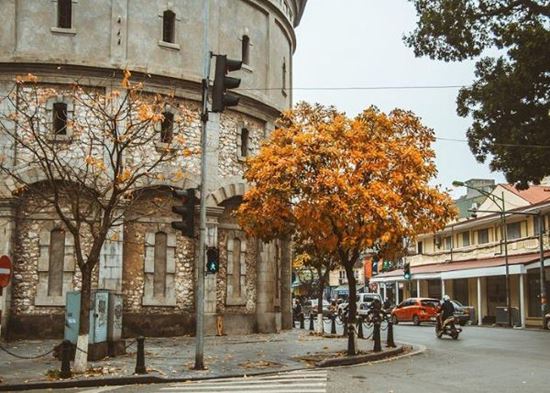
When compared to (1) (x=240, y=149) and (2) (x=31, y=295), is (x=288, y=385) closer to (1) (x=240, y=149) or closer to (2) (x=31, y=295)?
(2) (x=31, y=295)

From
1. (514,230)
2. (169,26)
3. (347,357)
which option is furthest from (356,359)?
(514,230)

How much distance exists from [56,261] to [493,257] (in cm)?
3021

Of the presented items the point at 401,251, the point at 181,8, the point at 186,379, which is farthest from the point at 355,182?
the point at 181,8

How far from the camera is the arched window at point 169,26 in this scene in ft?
87.7

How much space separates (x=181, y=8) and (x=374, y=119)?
10.5 m

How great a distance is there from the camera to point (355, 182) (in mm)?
19141

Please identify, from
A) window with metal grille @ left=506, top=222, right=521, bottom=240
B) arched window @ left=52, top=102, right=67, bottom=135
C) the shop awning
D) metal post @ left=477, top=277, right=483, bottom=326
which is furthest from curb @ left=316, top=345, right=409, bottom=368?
window with metal grille @ left=506, top=222, right=521, bottom=240

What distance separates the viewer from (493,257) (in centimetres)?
4569

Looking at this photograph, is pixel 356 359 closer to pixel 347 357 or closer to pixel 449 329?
pixel 347 357

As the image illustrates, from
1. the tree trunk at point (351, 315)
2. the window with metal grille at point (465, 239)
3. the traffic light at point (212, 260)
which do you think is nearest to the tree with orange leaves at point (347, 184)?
the tree trunk at point (351, 315)

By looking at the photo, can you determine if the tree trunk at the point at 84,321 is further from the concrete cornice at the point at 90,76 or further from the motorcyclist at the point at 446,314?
the motorcyclist at the point at 446,314

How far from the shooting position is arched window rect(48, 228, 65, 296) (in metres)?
24.3

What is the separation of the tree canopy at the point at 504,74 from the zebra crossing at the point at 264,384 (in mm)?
13180

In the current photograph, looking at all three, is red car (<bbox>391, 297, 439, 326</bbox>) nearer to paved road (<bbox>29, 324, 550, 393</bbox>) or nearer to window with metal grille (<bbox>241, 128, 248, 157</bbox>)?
window with metal grille (<bbox>241, 128, 248, 157</bbox>)
